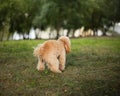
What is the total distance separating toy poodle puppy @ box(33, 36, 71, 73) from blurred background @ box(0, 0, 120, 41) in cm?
1763

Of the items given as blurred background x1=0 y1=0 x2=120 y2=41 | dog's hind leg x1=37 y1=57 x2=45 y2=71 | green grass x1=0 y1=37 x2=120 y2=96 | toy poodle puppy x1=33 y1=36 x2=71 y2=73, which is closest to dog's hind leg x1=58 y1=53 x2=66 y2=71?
toy poodle puppy x1=33 y1=36 x2=71 y2=73

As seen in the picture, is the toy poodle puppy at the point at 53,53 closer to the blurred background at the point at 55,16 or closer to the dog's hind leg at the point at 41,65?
the dog's hind leg at the point at 41,65

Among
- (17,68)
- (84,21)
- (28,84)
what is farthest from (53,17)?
(28,84)

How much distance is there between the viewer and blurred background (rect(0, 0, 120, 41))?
33469 mm

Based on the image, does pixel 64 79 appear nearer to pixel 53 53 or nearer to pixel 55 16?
pixel 53 53

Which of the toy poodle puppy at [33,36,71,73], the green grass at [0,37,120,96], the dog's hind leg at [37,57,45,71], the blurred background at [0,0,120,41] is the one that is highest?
the blurred background at [0,0,120,41]

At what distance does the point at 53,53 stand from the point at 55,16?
25.2m

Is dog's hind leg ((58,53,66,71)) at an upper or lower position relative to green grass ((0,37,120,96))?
upper

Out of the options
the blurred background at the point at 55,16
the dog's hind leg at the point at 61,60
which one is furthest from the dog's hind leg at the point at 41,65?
the blurred background at the point at 55,16

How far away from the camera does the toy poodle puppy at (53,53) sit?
1028 centimetres

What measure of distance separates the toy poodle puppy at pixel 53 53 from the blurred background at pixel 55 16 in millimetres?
17628

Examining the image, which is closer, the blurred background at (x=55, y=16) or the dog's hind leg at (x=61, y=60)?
the dog's hind leg at (x=61, y=60)

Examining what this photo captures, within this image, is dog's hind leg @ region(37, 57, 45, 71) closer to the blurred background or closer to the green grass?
the green grass

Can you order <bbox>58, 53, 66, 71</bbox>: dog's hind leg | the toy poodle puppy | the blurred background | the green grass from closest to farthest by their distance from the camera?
the green grass, the toy poodle puppy, <bbox>58, 53, 66, 71</bbox>: dog's hind leg, the blurred background
